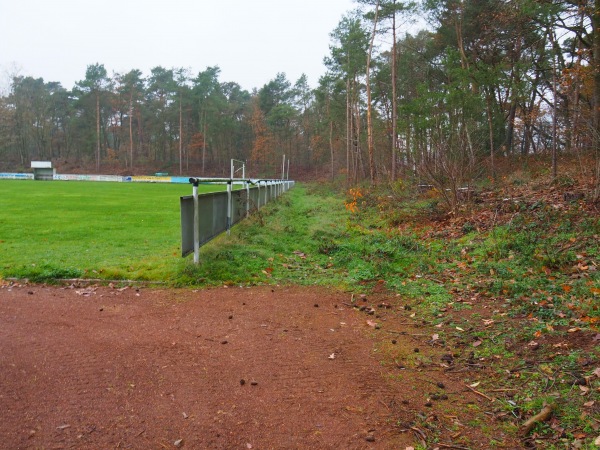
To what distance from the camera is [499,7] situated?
18.0 metres

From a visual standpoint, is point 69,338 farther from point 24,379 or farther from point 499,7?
point 499,7

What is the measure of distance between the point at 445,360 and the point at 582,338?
1.28 m

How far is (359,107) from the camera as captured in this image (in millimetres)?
42062

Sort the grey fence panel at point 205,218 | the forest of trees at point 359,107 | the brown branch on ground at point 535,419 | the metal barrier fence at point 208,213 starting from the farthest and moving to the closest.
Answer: the forest of trees at point 359,107 → the metal barrier fence at point 208,213 → the grey fence panel at point 205,218 → the brown branch on ground at point 535,419

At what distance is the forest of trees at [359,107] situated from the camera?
1798 cm

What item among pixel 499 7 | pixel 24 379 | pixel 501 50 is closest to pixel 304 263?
pixel 24 379

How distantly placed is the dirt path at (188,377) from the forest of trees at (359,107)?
756 centimetres

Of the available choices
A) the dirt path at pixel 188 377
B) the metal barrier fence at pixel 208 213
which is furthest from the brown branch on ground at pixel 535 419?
the metal barrier fence at pixel 208 213

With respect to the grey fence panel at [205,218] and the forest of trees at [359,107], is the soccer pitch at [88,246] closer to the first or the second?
the grey fence panel at [205,218]

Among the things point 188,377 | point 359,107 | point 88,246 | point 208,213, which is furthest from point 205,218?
point 359,107

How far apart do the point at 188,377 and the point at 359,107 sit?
135 feet

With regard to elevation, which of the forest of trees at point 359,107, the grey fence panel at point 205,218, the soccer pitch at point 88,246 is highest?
the forest of trees at point 359,107

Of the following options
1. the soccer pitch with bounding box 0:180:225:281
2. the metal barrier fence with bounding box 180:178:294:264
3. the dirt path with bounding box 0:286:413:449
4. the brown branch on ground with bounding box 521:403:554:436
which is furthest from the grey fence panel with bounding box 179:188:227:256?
the brown branch on ground with bounding box 521:403:554:436

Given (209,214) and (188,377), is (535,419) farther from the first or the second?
(209,214)
